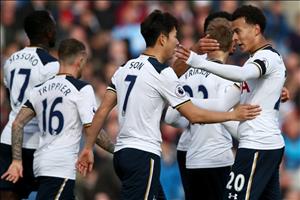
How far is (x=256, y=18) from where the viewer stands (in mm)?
10414

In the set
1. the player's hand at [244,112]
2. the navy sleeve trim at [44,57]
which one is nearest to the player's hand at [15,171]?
the navy sleeve trim at [44,57]

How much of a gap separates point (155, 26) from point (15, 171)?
6.61ft

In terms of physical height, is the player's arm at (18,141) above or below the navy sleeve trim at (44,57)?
below

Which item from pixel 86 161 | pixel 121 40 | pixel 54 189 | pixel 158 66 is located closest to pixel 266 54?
pixel 158 66

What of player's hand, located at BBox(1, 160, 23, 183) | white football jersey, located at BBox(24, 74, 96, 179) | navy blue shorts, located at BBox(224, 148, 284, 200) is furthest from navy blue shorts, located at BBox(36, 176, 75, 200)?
navy blue shorts, located at BBox(224, 148, 284, 200)

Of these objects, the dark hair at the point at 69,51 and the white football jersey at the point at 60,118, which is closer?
the white football jersey at the point at 60,118

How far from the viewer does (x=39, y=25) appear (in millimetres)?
11578

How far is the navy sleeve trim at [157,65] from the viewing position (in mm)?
10070

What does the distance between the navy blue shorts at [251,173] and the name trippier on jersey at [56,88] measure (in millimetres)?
1674

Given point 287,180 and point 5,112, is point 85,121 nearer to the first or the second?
point 5,112

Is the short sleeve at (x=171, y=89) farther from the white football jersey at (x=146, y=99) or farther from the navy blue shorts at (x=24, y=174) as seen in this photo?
the navy blue shorts at (x=24, y=174)

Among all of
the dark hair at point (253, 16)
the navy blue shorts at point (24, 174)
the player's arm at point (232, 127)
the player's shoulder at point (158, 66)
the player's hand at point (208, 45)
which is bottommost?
the navy blue shorts at point (24, 174)

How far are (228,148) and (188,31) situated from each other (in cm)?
855

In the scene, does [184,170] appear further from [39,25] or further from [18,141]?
[39,25]
